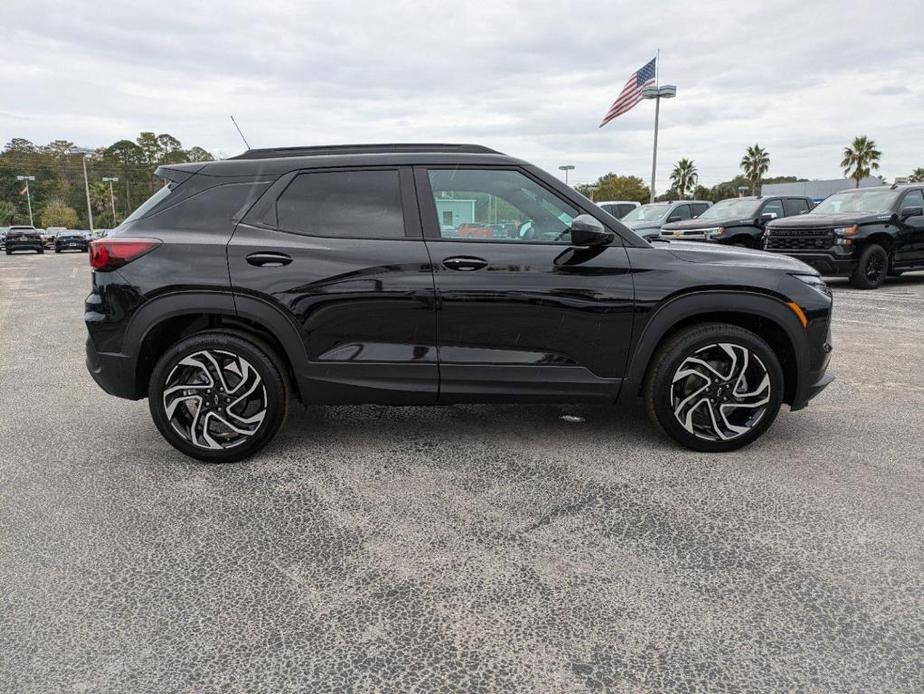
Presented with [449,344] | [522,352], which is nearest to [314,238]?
[449,344]

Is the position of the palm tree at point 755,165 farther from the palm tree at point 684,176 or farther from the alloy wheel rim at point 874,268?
the alloy wheel rim at point 874,268

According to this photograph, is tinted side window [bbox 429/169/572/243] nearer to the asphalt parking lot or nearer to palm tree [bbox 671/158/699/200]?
the asphalt parking lot

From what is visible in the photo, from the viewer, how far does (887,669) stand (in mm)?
1967

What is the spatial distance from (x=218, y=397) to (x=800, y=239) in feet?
37.0

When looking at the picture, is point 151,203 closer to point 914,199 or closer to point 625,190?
point 914,199

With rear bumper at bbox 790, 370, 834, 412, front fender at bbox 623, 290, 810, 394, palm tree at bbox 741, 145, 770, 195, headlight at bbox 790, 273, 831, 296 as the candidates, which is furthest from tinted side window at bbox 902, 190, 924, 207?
palm tree at bbox 741, 145, 770, 195

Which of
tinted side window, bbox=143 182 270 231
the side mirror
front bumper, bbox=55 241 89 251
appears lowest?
front bumper, bbox=55 241 89 251

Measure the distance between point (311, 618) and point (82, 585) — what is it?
37.7 inches

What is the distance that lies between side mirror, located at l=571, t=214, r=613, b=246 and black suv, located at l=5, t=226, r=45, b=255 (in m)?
38.5

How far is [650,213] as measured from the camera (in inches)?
703

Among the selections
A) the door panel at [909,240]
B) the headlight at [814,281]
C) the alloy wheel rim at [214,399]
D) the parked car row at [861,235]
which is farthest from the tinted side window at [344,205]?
the door panel at [909,240]

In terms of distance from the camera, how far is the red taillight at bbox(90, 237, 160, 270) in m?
3.48

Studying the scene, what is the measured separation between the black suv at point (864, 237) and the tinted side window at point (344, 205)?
33.8 feet

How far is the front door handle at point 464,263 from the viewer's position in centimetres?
348
